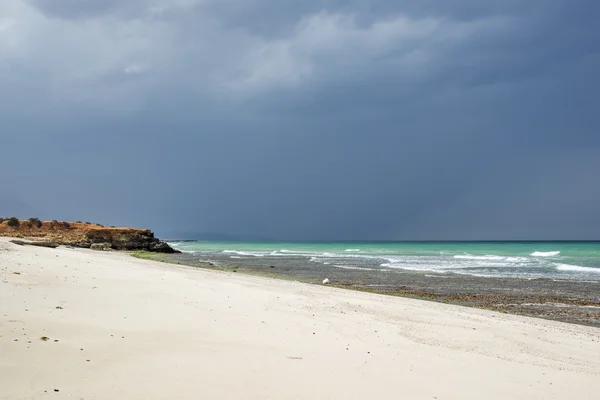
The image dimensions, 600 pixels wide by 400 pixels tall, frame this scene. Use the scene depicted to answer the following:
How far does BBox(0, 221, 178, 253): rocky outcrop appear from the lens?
47.6 metres

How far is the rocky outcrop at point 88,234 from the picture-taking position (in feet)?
156

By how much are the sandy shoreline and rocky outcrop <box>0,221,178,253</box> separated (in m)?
40.6

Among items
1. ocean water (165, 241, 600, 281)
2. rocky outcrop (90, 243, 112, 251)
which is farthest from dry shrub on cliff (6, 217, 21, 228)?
ocean water (165, 241, 600, 281)

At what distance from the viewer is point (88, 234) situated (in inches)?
2062

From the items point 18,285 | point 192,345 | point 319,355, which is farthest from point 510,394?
point 18,285

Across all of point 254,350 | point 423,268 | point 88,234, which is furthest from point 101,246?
point 254,350

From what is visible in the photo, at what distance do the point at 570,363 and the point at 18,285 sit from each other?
12.7 m

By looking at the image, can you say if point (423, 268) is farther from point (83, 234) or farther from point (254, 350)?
point (83, 234)

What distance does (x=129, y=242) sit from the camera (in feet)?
183

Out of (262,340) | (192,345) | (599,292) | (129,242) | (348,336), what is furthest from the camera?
(129,242)

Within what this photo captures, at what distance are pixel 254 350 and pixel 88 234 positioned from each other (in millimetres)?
52025

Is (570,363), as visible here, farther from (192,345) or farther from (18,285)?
(18,285)

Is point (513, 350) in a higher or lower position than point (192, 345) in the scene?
lower

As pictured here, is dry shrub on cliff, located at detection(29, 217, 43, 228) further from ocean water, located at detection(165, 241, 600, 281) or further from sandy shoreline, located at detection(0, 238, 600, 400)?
sandy shoreline, located at detection(0, 238, 600, 400)
